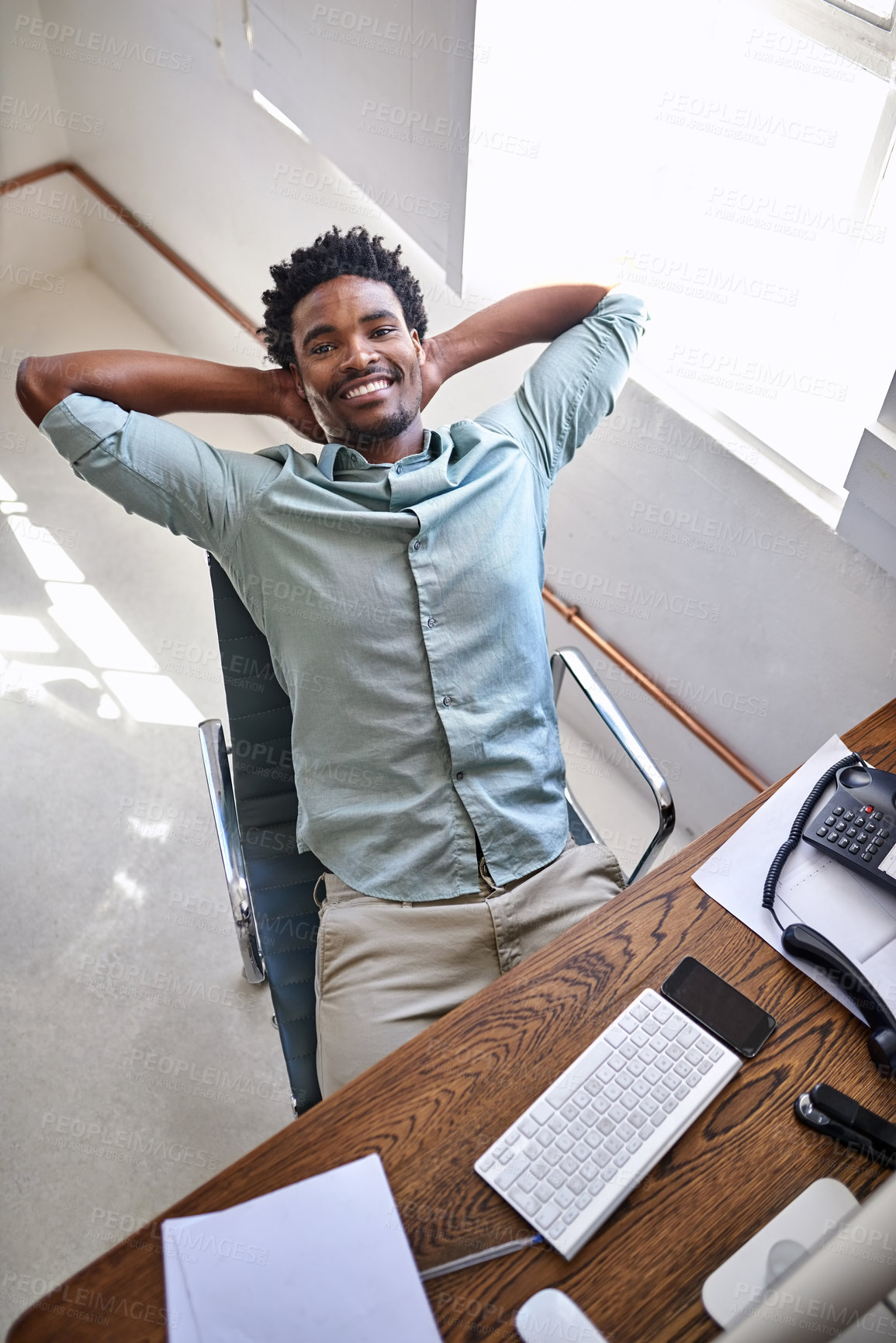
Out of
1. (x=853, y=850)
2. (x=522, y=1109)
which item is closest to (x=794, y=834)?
(x=853, y=850)

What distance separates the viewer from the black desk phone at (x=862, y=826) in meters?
1.29

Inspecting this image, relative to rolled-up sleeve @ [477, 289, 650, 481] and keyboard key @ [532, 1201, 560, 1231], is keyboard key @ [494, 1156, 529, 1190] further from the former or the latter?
rolled-up sleeve @ [477, 289, 650, 481]

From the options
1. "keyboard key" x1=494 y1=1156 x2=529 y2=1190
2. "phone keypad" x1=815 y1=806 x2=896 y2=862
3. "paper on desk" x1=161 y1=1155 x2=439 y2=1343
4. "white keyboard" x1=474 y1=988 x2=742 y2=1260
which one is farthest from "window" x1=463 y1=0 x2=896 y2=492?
"paper on desk" x1=161 y1=1155 x2=439 y2=1343

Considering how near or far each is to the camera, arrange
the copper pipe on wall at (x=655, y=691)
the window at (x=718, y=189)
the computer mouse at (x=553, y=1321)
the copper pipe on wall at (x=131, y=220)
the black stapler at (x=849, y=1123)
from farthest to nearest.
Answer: the copper pipe on wall at (x=131, y=220) < the copper pipe on wall at (x=655, y=691) < the window at (x=718, y=189) < the black stapler at (x=849, y=1123) < the computer mouse at (x=553, y=1321)

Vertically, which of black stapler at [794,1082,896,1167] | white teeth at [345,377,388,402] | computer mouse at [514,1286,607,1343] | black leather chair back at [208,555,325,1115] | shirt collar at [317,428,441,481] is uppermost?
white teeth at [345,377,388,402]

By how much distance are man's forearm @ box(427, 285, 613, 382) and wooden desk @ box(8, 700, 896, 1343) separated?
96 cm

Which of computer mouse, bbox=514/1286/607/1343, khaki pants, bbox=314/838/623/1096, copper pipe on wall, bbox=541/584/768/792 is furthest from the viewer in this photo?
copper pipe on wall, bbox=541/584/768/792

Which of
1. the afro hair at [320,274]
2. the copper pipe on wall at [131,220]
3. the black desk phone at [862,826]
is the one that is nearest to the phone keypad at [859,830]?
the black desk phone at [862,826]

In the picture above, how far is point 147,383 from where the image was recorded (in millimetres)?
1629

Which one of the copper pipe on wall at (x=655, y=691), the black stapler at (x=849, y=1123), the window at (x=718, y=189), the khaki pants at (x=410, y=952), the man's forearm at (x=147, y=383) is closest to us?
the black stapler at (x=849, y=1123)

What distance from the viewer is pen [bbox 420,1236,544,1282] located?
3.38 feet

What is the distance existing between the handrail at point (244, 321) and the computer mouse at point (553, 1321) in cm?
121

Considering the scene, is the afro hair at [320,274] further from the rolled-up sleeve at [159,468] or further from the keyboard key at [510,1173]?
the keyboard key at [510,1173]

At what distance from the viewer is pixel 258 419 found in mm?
2992
